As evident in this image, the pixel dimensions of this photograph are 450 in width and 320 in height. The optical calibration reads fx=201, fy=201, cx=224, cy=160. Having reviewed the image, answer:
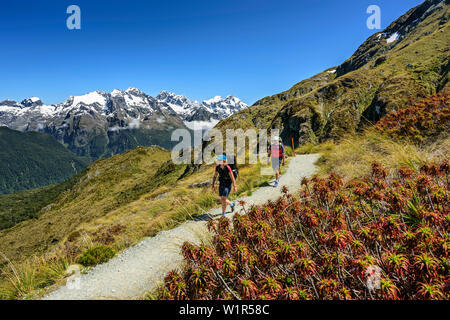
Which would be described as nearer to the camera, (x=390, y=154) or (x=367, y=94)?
(x=390, y=154)

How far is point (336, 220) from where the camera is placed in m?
3.36

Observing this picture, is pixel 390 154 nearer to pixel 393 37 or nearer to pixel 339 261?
pixel 339 261

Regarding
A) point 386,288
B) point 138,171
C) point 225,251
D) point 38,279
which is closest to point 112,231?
point 38,279

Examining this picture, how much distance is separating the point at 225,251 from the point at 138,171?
121 metres

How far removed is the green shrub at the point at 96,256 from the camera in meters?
6.76

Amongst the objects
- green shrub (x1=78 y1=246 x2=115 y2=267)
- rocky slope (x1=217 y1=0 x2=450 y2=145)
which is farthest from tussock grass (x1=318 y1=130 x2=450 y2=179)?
rocky slope (x1=217 y1=0 x2=450 y2=145)

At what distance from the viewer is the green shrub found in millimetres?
6762

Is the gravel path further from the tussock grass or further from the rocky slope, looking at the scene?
the rocky slope

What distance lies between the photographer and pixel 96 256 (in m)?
6.99

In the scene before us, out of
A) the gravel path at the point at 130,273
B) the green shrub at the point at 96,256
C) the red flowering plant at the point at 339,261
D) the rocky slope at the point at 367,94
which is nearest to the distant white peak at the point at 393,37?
the rocky slope at the point at 367,94

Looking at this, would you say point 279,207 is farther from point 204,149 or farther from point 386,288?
point 204,149

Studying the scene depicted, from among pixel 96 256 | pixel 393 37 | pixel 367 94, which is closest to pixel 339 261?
pixel 96 256
